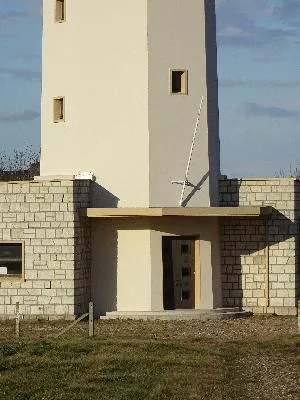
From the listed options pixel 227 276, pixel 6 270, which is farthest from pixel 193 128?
pixel 6 270

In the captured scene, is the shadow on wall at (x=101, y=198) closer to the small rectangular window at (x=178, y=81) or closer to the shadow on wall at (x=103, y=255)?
the shadow on wall at (x=103, y=255)

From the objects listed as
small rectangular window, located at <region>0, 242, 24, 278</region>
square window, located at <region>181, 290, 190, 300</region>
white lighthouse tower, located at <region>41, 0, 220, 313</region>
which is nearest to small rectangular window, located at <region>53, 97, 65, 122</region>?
white lighthouse tower, located at <region>41, 0, 220, 313</region>

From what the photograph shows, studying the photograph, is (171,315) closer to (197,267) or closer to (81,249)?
(197,267)

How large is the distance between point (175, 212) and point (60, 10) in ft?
24.0

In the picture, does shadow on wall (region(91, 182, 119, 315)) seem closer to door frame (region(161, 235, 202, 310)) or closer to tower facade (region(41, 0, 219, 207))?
tower facade (region(41, 0, 219, 207))

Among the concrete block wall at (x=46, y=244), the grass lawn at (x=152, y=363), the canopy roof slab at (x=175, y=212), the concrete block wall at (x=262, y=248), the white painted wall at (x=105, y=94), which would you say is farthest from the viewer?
the concrete block wall at (x=262, y=248)

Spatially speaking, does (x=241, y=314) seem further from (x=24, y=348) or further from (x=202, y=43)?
(x=24, y=348)

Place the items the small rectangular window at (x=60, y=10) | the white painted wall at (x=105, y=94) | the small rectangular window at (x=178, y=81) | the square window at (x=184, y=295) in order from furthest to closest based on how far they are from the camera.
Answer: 1. the small rectangular window at (x=60, y=10)
2. the square window at (x=184, y=295)
3. the small rectangular window at (x=178, y=81)
4. the white painted wall at (x=105, y=94)

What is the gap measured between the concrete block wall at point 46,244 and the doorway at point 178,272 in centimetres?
238

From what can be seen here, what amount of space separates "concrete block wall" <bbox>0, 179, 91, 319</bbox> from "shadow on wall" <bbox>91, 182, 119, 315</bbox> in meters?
0.65

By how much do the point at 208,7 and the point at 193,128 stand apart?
3743 millimetres

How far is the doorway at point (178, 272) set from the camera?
30.2 m

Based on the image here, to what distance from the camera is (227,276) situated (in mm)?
31359

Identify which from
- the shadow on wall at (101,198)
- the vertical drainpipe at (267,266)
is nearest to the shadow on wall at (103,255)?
the shadow on wall at (101,198)
